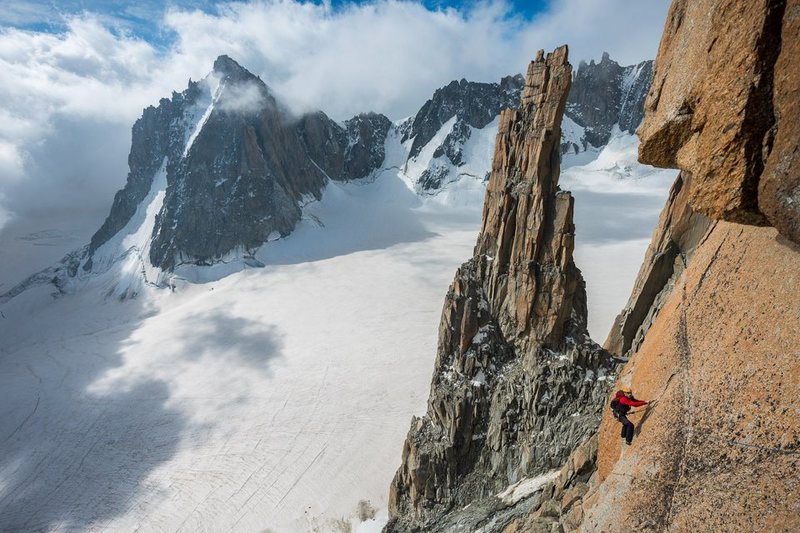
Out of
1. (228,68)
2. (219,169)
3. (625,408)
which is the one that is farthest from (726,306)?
(228,68)

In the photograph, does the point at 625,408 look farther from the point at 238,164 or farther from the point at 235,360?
the point at 238,164

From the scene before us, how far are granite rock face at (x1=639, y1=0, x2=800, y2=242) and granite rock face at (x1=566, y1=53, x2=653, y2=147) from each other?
16707cm

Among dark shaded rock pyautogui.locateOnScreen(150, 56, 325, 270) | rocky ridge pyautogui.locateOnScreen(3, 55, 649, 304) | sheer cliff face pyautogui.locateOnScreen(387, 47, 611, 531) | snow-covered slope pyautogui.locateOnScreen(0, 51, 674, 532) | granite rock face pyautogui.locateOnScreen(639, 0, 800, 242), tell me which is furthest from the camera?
rocky ridge pyautogui.locateOnScreen(3, 55, 649, 304)

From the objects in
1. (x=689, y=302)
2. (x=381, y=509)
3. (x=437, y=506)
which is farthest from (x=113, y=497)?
(x=689, y=302)

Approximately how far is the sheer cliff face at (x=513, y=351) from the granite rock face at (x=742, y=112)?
17763mm

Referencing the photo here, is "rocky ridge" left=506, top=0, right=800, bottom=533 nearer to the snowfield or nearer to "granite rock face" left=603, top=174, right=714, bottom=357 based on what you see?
"granite rock face" left=603, top=174, right=714, bottom=357

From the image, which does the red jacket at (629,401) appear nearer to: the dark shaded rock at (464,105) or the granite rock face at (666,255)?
the granite rock face at (666,255)

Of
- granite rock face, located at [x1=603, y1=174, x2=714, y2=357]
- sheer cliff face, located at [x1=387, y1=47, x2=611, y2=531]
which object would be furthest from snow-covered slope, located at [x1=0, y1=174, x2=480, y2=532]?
granite rock face, located at [x1=603, y1=174, x2=714, y2=357]

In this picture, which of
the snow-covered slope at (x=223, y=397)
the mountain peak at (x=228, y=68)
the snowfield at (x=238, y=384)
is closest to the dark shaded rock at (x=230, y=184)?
the mountain peak at (x=228, y=68)

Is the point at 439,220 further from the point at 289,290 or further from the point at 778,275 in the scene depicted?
the point at 778,275

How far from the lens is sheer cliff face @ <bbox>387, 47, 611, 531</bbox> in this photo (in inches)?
989

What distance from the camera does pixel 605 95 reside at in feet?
506

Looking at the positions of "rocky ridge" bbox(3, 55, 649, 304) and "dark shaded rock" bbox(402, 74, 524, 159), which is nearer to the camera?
"rocky ridge" bbox(3, 55, 649, 304)

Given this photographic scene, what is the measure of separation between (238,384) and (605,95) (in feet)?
537
